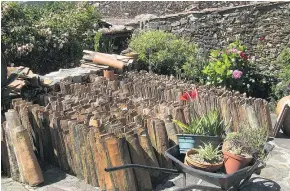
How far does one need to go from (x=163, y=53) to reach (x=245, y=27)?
220 centimetres

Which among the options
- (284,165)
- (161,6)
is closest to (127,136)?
(284,165)

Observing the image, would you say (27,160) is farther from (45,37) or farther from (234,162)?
(45,37)

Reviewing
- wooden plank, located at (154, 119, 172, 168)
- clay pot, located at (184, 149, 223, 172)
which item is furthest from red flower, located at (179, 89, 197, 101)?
clay pot, located at (184, 149, 223, 172)

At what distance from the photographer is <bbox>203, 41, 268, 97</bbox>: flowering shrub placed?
7.43 metres

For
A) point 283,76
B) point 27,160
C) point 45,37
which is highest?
point 45,37

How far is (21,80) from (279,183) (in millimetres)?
4126

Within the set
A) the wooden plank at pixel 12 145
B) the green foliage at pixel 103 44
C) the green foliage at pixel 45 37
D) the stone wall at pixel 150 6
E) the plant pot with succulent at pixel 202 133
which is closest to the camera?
the plant pot with succulent at pixel 202 133

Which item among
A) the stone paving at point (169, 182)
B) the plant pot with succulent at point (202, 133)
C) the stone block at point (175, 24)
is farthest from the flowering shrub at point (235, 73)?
the plant pot with succulent at point (202, 133)

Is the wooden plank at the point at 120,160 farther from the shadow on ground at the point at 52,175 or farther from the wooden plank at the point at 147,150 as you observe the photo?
the shadow on ground at the point at 52,175

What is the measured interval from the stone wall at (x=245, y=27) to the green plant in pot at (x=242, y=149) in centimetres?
549

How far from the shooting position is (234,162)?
325cm

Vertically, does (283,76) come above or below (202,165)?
above

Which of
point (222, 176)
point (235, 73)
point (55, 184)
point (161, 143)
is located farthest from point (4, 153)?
point (235, 73)

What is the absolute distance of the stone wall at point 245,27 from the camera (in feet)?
27.9
